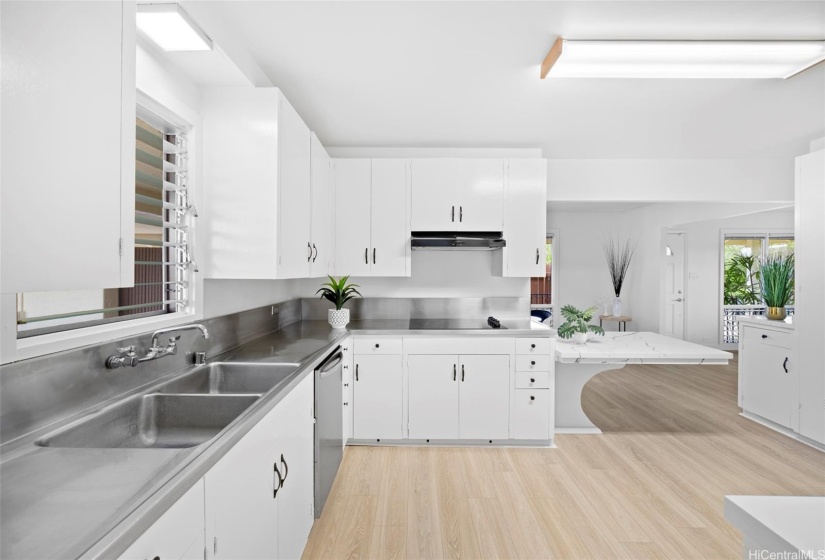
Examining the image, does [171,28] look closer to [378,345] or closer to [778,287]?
[378,345]

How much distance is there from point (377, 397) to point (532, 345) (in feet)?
4.23

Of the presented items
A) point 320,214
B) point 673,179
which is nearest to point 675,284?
point 673,179

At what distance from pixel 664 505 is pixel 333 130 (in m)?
3.50

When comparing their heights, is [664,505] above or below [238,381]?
below

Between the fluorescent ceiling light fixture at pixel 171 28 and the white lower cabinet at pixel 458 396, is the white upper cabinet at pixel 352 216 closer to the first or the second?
the white lower cabinet at pixel 458 396

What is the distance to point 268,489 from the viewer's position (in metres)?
1.40

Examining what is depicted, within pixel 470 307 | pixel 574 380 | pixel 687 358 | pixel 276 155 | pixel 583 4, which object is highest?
pixel 583 4

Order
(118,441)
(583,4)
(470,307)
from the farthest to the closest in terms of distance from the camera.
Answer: (470,307)
(583,4)
(118,441)

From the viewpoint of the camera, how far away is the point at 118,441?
4.43ft

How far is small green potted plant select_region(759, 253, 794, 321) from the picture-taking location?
3.45m

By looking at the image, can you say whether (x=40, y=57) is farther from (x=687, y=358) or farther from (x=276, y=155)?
(x=687, y=358)

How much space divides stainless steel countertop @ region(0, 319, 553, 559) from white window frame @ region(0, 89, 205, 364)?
9.9 inches

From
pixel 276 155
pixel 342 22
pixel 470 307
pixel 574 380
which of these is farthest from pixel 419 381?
pixel 342 22

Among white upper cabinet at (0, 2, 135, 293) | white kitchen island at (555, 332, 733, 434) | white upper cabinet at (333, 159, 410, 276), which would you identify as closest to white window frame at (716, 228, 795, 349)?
white kitchen island at (555, 332, 733, 434)
